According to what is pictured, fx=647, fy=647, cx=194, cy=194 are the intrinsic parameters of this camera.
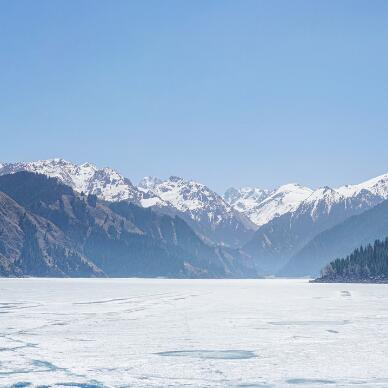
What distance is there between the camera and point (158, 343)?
181ft

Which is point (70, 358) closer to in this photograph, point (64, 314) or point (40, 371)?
point (40, 371)

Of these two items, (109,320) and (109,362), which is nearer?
(109,362)

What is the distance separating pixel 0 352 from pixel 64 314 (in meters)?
37.8

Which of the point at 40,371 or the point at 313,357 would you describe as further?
the point at 313,357

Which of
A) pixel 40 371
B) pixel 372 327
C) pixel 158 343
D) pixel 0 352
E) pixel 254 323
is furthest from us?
pixel 254 323

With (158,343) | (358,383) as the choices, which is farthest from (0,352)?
(358,383)

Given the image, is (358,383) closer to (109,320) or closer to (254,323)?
(254,323)

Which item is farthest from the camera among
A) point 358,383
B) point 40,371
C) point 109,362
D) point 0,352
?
point 0,352

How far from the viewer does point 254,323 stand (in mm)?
74125

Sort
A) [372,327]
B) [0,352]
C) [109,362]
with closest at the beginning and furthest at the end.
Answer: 1. [109,362]
2. [0,352]
3. [372,327]

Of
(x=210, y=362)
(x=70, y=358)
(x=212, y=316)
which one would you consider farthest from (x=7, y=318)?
(x=210, y=362)

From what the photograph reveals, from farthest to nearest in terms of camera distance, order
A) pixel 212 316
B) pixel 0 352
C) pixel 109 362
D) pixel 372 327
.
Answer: pixel 212 316
pixel 372 327
pixel 0 352
pixel 109 362

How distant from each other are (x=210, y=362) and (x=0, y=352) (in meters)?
16.2

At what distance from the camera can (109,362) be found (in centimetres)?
4512
